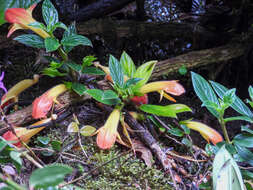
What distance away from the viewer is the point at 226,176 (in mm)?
717

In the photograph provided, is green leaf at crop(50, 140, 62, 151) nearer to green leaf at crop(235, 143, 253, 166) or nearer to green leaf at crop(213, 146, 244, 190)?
green leaf at crop(213, 146, 244, 190)

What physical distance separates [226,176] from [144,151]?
0.49 meters

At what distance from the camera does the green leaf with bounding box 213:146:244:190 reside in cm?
71

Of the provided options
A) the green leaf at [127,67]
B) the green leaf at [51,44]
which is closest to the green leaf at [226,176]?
the green leaf at [127,67]

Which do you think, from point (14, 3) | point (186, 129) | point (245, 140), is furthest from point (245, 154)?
point (14, 3)

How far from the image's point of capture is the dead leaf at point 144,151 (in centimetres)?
111

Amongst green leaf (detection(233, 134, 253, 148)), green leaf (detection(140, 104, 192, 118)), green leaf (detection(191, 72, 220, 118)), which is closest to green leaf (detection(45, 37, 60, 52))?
green leaf (detection(140, 104, 192, 118))

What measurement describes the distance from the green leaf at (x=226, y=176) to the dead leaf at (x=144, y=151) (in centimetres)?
42

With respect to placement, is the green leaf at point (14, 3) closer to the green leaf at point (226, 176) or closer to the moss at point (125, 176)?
the moss at point (125, 176)

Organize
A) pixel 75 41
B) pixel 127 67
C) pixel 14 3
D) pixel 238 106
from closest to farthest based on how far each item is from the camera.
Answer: pixel 14 3 < pixel 238 106 < pixel 75 41 < pixel 127 67

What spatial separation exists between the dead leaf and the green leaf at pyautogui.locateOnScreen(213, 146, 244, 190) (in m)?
0.42

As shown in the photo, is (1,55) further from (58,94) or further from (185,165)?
(185,165)

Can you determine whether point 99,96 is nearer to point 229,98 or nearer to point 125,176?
point 125,176

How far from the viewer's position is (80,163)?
1.07m
